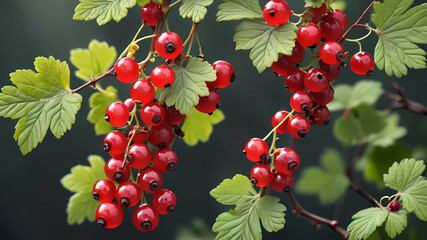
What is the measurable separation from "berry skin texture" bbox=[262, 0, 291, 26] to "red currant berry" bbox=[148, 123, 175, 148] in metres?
0.16

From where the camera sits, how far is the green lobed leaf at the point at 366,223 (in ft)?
1.52

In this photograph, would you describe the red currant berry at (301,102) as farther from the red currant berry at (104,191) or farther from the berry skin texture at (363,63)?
the red currant berry at (104,191)

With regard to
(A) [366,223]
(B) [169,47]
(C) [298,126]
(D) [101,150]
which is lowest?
(D) [101,150]

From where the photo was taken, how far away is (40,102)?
484 mm

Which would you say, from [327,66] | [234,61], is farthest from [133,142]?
[234,61]

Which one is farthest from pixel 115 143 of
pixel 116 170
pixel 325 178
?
pixel 325 178

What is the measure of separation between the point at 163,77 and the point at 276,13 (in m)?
0.13

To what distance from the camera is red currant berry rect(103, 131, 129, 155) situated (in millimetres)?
471

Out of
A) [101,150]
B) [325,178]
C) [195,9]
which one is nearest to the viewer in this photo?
[195,9]

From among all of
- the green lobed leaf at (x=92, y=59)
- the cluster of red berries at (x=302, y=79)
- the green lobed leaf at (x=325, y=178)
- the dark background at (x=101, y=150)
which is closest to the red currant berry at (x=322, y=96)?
the cluster of red berries at (x=302, y=79)

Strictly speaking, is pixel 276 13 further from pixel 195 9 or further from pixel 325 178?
pixel 325 178

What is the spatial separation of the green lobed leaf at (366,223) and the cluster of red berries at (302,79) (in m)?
0.08

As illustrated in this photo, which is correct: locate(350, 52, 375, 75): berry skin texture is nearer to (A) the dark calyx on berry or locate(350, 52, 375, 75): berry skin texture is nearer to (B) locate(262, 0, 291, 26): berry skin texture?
(B) locate(262, 0, 291, 26): berry skin texture

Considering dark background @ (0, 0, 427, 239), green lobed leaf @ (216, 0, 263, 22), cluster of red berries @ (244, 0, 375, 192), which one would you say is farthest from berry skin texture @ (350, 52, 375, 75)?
dark background @ (0, 0, 427, 239)
